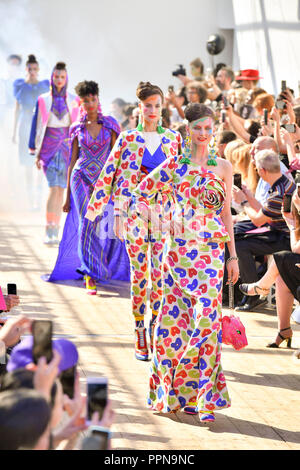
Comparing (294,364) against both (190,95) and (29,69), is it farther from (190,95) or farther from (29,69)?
(29,69)

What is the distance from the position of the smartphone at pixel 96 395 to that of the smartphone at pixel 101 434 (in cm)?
8

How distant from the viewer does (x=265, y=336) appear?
6.82 m

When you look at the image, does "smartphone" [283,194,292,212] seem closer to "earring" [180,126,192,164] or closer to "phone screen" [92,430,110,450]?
"earring" [180,126,192,164]

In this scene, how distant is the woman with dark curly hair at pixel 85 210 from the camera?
8039 mm

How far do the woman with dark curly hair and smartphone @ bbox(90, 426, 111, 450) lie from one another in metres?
5.83

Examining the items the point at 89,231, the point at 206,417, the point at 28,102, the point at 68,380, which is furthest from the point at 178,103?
the point at 68,380

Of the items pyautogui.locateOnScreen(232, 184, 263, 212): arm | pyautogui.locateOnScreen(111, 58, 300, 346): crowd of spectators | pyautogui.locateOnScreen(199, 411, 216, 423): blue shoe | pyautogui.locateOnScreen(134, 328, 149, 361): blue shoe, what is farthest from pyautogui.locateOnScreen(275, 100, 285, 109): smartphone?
pyautogui.locateOnScreen(199, 411, 216, 423): blue shoe

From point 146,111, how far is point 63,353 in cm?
376

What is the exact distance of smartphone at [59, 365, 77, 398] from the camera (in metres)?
2.61

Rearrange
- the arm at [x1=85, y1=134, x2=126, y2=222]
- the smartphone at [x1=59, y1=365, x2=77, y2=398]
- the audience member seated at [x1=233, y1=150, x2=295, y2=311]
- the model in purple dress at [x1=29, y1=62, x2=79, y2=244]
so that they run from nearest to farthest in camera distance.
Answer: the smartphone at [x1=59, y1=365, x2=77, y2=398], the arm at [x1=85, y1=134, x2=126, y2=222], the audience member seated at [x1=233, y1=150, x2=295, y2=311], the model in purple dress at [x1=29, y1=62, x2=79, y2=244]

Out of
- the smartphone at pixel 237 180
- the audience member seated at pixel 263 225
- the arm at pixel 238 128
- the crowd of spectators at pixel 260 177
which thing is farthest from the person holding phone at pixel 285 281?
the arm at pixel 238 128

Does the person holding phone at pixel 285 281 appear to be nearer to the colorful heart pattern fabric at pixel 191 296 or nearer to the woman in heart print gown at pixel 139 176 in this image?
the woman in heart print gown at pixel 139 176

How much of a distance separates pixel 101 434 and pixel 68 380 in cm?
39

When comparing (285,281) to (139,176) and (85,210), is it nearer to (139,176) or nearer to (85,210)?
(139,176)
